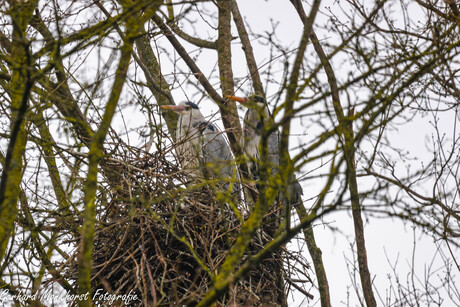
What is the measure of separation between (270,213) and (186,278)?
64 centimetres

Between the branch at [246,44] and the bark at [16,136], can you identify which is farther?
the branch at [246,44]

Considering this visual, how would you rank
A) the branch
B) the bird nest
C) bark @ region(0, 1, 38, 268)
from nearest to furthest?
1. bark @ region(0, 1, 38, 268)
2. the bird nest
3. the branch

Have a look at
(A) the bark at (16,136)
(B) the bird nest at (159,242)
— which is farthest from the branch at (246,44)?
(A) the bark at (16,136)

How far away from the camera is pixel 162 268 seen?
3418 millimetres

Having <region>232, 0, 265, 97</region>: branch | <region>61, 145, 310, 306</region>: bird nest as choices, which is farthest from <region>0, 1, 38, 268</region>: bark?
<region>232, 0, 265, 97</region>: branch

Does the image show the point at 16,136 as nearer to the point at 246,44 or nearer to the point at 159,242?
the point at 159,242

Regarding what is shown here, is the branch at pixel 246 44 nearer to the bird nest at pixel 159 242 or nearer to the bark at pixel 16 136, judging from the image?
the bird nest at pixel 159 242

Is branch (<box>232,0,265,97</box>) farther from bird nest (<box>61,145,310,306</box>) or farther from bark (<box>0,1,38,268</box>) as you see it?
bark (<box>0,1,38,268</box>)

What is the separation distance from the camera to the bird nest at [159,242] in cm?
332

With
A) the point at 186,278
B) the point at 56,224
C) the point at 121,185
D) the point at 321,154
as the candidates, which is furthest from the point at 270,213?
the point at 321,154

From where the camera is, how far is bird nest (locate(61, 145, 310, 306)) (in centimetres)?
332

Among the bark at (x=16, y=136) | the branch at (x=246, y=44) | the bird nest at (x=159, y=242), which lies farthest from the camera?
the branch at (x=246, y=44)

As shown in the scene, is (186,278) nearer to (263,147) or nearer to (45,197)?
(45,197)

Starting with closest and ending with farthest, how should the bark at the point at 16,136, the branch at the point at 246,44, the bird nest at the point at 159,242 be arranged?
the bark at the point at 16,136 → the bird nest at the point at 159,242 → the branch at the point at 246,44
